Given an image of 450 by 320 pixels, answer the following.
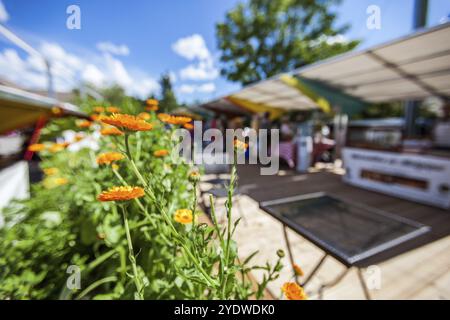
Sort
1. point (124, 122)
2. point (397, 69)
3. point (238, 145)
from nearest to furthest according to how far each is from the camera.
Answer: point (124, 122) → point (238, 145) → point (397, 69)

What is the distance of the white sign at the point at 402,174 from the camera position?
3.11m

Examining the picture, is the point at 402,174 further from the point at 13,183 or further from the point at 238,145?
the point at 13,183

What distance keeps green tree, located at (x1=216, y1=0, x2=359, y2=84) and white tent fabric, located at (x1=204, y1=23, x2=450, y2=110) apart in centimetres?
887

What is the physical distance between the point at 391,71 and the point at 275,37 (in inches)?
470

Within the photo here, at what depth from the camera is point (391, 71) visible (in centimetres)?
454

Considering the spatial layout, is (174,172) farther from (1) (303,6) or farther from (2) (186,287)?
(1) (303,6)

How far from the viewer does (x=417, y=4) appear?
16.0 ft

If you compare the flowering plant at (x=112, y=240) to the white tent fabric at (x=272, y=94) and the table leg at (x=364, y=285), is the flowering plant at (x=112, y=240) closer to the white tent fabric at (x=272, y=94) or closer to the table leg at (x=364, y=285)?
the table leg at (x=364, y=285)

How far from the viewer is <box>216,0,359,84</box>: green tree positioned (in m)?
13.5

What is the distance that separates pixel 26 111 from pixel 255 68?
14.5 m

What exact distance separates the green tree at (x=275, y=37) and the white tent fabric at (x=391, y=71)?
8872 mm

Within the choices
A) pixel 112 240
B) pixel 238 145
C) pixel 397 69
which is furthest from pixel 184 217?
pixel 397 69

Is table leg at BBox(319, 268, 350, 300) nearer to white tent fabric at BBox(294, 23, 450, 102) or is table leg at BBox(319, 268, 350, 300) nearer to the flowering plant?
the flowering plant
